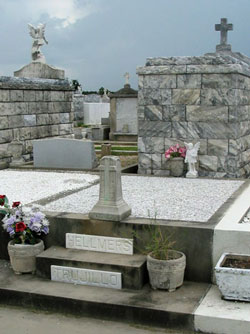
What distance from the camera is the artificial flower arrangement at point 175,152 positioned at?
939cm

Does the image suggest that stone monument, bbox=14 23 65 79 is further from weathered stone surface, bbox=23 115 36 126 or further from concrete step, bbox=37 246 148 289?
concrete step, bbox=37 246 148 289

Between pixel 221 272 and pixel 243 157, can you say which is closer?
pixel 221 272

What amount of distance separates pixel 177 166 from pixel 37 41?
6.82 meters

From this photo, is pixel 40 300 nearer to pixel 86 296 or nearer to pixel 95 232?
pixel 86 296

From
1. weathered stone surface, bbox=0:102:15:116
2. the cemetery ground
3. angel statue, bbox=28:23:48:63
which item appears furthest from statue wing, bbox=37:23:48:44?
the cemetery ground

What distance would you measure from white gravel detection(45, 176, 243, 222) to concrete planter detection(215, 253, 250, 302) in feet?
3.87

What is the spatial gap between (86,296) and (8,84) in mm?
7242

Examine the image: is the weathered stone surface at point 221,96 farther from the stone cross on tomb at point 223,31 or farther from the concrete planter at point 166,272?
the concrete planter at point 166,272

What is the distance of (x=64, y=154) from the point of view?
10742mm

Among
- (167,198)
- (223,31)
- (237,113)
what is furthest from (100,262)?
(223,31)

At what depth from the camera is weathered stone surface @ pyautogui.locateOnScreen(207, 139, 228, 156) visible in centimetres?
938

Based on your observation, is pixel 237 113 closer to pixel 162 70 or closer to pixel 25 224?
pixel 162 70

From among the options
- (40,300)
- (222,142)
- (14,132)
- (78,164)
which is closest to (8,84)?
(14,132)

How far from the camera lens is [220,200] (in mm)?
7074
